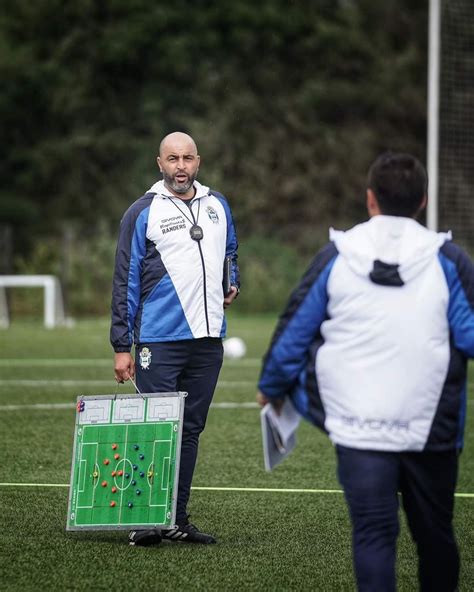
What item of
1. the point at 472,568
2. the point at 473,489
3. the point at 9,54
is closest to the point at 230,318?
the point at 9,54

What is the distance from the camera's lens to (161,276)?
629 centimetres

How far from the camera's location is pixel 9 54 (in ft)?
134

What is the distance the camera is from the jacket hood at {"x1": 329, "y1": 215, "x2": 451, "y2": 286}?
420 cm

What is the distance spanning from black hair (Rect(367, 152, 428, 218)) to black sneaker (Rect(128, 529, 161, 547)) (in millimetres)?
2560

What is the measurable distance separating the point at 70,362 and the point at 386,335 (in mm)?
12826

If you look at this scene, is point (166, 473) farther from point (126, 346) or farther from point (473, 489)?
point (473, 489)

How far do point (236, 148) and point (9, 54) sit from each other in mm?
7618

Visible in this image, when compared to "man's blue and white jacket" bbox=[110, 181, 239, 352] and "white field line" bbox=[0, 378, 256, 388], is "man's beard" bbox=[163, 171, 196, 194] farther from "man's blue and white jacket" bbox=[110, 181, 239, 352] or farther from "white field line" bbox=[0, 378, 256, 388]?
"white field line" bbox=[0, 378, 256, 388]

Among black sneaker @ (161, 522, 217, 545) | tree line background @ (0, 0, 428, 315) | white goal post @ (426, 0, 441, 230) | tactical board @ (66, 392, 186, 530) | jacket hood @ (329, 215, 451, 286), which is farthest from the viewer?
tree line background @ (0, 0, 428, 315)

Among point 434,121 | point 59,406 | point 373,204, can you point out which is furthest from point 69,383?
point 373,204

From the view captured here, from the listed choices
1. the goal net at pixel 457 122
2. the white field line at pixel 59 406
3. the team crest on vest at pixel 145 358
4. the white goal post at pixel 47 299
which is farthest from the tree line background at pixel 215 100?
the team crest on vest at pixel 145 358

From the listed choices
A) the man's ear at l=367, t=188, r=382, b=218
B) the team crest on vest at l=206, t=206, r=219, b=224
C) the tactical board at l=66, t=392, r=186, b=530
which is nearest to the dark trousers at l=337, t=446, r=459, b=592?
the man's ear at l=367, t=188, r=382, b=218

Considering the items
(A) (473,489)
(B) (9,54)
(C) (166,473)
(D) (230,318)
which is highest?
(B) (9,54)

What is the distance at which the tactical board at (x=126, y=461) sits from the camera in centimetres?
624
